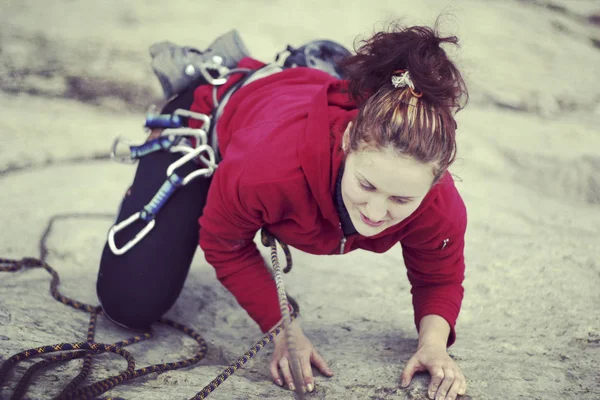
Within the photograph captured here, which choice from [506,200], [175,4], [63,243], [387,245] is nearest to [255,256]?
[387,245]

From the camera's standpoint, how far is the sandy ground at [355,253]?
1.60 meters

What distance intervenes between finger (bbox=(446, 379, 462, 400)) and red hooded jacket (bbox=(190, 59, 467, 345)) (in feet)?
0.73

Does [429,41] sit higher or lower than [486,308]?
higher

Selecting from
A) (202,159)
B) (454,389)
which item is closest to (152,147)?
(202,159)

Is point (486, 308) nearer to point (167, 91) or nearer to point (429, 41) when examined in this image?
point (429, 41)

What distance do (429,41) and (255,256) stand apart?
2.47ft

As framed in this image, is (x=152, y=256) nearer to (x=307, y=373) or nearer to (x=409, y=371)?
(x=307, y=373)

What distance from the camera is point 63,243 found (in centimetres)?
244

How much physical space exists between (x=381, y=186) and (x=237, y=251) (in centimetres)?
54

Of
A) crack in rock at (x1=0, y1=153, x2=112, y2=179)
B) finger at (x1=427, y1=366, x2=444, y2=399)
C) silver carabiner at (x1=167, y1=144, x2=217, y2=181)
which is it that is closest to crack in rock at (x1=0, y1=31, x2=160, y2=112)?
crack in rock at (x1=0, y1=153, x2=112, y2=179)

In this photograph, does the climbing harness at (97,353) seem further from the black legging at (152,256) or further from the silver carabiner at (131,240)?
the silver carabiner at (131,240)

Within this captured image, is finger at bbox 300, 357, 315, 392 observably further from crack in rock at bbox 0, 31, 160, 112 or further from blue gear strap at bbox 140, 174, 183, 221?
crack in rock at bbox 0, 31, 160, 112

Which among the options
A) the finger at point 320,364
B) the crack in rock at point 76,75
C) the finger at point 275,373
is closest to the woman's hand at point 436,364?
the finger at point 320,364

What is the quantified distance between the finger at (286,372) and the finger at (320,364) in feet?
0.25
